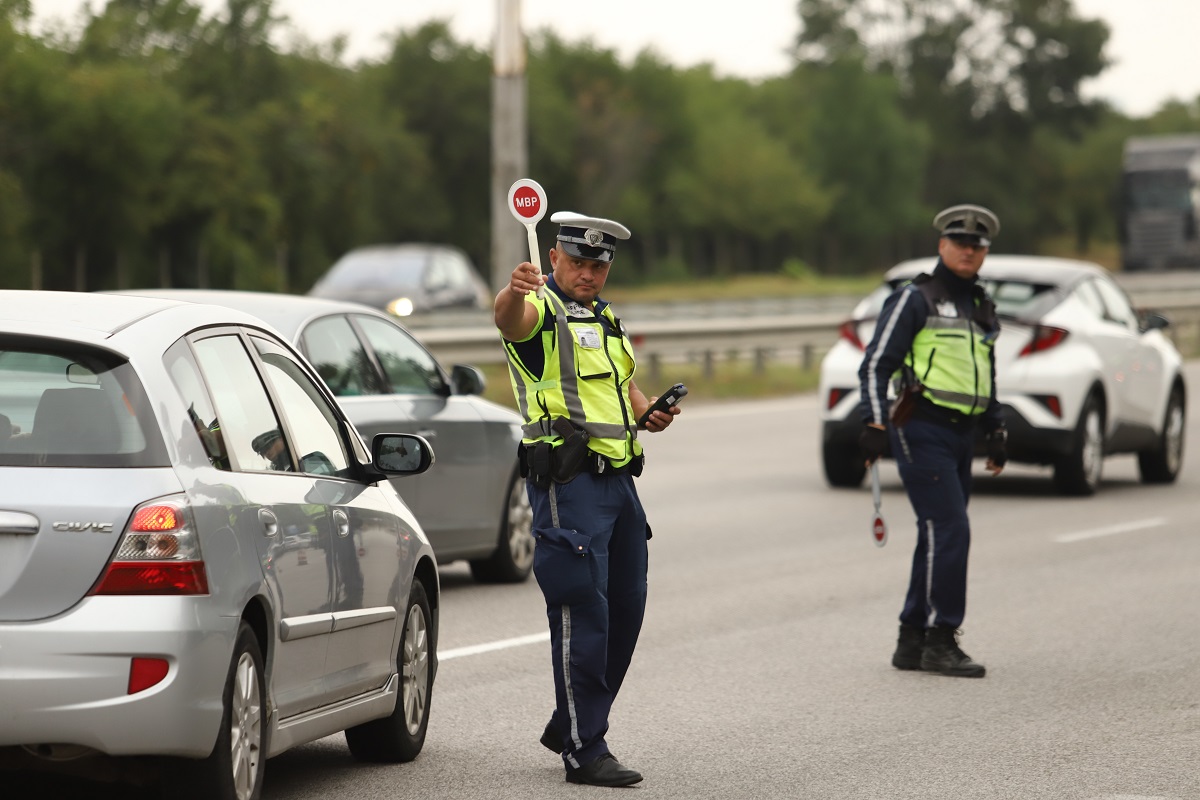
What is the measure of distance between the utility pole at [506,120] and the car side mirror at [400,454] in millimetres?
16909

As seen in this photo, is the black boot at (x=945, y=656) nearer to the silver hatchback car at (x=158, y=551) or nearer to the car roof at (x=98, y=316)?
the silver hatchback car at (x=158, y=551)

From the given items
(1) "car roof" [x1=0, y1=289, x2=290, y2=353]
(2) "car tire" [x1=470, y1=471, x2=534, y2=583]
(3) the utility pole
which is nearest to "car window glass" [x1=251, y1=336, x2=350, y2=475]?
(1) "car roof" [x1=0, y1=289, x2=290, y2=353]

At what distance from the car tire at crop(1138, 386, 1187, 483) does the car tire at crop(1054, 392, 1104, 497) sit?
1.23 m

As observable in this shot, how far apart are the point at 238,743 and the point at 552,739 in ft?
4.87

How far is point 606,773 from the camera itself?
6574 mm

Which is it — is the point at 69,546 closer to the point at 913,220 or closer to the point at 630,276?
the point at 630,276

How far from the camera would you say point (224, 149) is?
44.8 meters

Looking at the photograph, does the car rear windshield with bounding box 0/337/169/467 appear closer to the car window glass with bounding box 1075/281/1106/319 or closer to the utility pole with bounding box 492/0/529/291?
the car window glass with bounding box 1075/281/1106/319

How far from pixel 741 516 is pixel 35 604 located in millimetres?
10287

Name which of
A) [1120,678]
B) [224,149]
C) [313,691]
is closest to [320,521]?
[313,691]

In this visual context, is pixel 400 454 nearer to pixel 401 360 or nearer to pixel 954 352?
pixel 954 352

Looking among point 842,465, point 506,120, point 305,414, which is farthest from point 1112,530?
point 506,120

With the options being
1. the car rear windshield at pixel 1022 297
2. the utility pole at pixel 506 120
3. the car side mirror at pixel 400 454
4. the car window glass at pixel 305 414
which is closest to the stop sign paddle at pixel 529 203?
the car side mirror at pixel 400 454

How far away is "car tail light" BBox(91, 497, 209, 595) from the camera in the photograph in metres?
5.11
